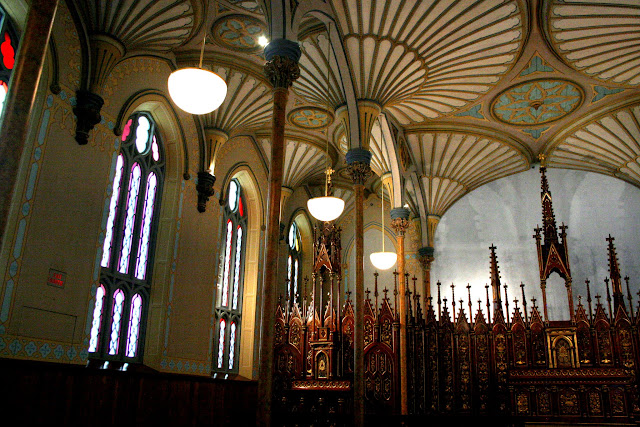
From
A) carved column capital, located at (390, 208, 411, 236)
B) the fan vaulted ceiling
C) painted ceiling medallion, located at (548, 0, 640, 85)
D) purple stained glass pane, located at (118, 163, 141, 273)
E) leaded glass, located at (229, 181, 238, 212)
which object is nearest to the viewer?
the fan vaulted ceiling

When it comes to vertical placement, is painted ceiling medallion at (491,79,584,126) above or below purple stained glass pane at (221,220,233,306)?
above

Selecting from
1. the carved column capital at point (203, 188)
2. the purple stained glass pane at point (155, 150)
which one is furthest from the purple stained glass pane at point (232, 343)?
the purple stained glass pane at point (155, 150)

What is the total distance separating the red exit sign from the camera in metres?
8.08

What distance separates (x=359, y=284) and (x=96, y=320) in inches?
198

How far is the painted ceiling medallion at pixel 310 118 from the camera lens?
14.3 m

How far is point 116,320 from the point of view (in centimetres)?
1041

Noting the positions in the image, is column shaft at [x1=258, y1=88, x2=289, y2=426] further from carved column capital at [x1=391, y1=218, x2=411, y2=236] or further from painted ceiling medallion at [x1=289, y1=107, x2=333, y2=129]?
carved column capital at [x1=391, y1=218, x2=411, y2=236]

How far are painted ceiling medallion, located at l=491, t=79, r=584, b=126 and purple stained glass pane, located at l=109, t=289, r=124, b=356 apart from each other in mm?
10403

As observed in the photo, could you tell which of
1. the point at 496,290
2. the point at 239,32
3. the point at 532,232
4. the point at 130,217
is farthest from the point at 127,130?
the point at 532,232

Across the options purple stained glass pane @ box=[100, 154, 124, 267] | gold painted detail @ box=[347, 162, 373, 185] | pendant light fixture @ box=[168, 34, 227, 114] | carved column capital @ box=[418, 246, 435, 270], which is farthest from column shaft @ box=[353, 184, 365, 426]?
carved column capital @ box=[418, 246, 435, 270]

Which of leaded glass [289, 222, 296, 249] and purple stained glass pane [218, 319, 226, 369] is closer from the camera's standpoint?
purple stained glass pane [218, 319, 226, 369]

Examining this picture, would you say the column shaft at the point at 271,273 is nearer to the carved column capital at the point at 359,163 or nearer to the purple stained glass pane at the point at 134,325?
the carved column capital at the point at 359,163

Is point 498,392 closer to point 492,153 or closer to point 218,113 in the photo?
point 492,153

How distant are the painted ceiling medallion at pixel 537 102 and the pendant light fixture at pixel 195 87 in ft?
30.5
